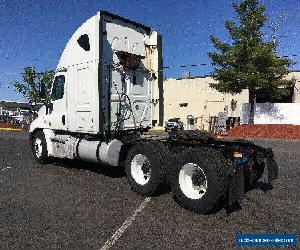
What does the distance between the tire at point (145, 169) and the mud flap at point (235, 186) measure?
1.73 metres

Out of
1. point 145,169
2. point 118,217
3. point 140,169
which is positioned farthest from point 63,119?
point 118,217

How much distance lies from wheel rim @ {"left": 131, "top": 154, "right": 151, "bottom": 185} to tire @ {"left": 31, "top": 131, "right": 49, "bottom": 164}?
460 centimetres

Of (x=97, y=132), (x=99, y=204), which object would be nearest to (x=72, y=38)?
(x=97, y=132)

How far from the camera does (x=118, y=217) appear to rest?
5855mm

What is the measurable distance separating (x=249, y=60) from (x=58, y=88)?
872 inches

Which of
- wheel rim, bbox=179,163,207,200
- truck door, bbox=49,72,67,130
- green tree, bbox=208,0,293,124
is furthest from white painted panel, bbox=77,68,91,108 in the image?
green tree, bbox=208,0,293,124

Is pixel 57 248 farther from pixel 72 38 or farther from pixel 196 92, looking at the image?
pixel 196 92

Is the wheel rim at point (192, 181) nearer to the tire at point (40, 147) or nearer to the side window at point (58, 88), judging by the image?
the side window at point (58, 88)

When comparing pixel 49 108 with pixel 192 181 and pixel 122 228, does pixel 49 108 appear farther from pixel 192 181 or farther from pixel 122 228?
pixel 122 228

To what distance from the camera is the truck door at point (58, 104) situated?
33.8 feet

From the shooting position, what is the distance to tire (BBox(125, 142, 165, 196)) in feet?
23.1

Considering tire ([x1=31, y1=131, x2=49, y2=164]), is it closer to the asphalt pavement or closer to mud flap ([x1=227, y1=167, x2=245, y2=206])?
the asphalt pavement

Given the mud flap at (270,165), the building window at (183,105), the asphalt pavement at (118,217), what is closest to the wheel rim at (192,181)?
the asphalt pavement at (118,217)

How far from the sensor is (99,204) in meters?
6.65
